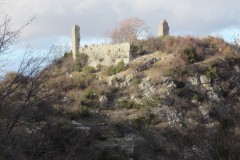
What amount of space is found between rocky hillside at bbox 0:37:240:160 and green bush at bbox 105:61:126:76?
0.08m

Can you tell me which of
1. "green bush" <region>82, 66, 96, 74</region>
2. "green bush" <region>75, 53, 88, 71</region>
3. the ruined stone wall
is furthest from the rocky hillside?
the ruined stone wall

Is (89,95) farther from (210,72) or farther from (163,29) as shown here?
(163,29)

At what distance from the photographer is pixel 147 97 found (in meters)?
31.7

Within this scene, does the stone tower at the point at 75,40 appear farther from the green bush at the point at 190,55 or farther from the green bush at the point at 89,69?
the green bush at the point at 190,55

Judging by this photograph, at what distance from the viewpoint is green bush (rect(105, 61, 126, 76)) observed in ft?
114

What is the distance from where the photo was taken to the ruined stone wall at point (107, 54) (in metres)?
35.5

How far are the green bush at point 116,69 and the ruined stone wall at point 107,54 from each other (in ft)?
1.80

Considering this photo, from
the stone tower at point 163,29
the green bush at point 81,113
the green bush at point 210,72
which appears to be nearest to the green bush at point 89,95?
the green bush at point 81,113

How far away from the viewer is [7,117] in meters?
7.44

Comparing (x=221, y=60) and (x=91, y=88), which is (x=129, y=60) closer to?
(x=91, y=88)

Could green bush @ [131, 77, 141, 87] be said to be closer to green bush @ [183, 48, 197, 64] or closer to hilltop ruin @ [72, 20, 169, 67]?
hilltop ruin @ [72, 20, 169, 67]

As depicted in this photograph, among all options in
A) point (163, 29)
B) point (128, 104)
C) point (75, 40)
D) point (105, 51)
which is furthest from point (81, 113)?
point (163, 29)

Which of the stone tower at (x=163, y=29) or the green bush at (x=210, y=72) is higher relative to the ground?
the stone tower at (x=163, y=29)

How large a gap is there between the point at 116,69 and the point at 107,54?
2.01 metres
